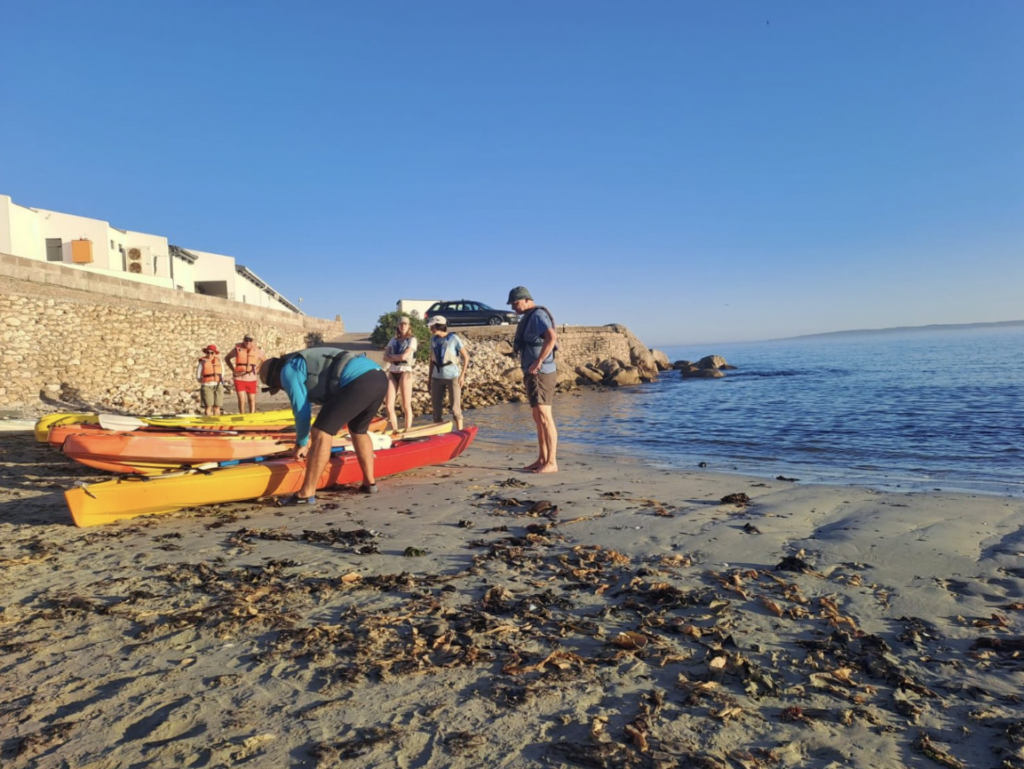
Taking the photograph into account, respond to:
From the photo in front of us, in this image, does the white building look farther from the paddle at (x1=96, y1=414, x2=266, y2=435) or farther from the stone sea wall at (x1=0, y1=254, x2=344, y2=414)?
the paddle at (x1=96, y1=414, x2=266, y2=435)

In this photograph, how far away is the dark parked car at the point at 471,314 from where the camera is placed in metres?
32.5

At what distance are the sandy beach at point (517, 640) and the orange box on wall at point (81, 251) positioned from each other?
29.0 m

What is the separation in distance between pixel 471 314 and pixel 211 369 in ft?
69.8

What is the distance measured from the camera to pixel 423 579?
153 inches

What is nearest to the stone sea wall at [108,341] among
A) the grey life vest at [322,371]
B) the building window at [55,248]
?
the grey life vest at [322,371]

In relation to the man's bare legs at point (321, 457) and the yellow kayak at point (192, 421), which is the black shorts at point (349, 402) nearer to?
the man's bare legs at point (321, 457)

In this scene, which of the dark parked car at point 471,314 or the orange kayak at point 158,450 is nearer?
the orange kayak at point 158,450

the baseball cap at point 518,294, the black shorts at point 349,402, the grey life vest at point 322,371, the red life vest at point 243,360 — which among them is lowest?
the black shorts at point 349,402

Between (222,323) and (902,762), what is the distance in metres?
22.1

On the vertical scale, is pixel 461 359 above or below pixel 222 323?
below

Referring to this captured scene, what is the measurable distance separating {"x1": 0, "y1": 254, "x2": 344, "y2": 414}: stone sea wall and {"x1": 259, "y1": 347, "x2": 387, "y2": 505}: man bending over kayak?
11.2 metres

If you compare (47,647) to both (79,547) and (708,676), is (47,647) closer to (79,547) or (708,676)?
(79,547)

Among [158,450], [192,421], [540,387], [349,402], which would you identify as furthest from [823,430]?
[158,450]

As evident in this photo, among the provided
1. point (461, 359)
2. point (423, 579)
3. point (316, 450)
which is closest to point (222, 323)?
point (461, 359)
